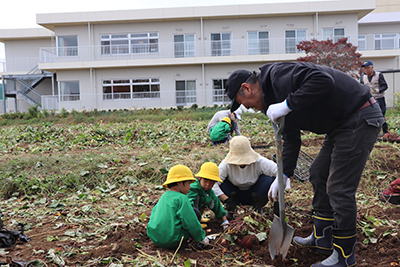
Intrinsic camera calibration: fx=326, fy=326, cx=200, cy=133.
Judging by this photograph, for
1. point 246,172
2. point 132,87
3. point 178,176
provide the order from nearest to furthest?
point 178,176
point 246,172
point 132,87

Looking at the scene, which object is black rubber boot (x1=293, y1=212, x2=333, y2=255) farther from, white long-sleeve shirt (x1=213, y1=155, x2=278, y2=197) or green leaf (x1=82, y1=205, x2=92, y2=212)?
green leaf (x1=82, y1=205, x2=92, y2=212)

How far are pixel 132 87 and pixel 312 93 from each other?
20616mm

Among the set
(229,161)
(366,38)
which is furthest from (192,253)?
(366,38)

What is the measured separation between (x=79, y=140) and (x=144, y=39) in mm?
14185

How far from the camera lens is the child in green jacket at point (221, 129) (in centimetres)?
649

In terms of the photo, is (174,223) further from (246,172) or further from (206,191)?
(246,172)

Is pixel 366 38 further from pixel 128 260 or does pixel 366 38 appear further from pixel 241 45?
pixel 128 260

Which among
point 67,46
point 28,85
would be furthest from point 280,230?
point 28,85

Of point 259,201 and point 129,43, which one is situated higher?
point 129,43

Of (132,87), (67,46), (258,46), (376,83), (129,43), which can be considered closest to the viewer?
(376,83)

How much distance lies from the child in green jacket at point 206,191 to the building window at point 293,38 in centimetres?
1978

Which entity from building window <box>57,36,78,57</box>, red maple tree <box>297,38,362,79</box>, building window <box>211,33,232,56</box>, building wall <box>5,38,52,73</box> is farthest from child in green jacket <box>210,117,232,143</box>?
building wall <box>5,38,52,73</box>

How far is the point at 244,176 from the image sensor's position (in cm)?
394

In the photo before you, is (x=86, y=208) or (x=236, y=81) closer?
(x=236, y=81)
